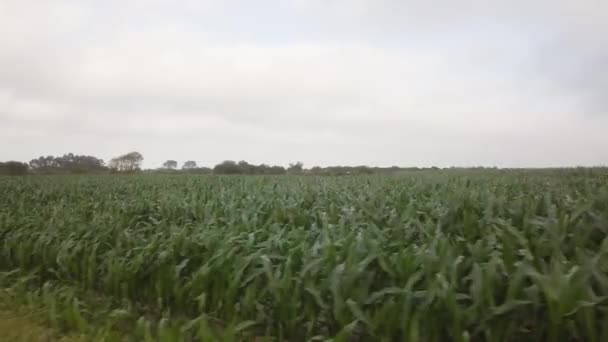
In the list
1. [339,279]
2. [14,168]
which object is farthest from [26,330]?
[14,168]

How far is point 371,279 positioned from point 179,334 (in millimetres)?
1338

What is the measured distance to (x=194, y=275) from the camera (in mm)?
3271

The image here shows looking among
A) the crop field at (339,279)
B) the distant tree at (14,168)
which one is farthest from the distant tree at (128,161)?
the crop field at (339,279)

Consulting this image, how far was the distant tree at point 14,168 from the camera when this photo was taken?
48719 mm

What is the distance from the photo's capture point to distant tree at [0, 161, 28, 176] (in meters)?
48.7

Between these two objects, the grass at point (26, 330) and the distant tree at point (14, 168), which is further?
the distant tree at point (14, 168)

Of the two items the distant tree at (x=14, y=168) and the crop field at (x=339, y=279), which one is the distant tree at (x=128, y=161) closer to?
the distant tree at (x=14, y=168)

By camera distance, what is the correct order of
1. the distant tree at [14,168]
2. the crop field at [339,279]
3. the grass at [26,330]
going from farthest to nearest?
1. the distant tree at [14,168]
2. the grass at [26,330]
3. the crop field at [339,279]

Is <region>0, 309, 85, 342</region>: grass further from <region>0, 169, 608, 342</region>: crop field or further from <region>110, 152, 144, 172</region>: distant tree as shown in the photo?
<region>110, 152, 144, 172</region>: distant tree

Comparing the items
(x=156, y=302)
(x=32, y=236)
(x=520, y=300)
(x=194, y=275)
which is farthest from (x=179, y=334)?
(x=32, y=236)

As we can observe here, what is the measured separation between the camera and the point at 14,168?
49594mm

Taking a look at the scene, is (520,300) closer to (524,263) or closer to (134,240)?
(524,263)

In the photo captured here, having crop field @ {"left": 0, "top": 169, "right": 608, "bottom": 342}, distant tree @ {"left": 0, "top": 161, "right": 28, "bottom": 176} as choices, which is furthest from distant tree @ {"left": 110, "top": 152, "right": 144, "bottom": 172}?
crop field @ {"left": 0, "top": 169, "right": 608, "bottom": 342}

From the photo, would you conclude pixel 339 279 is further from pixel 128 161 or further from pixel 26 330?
pixel 128 161
